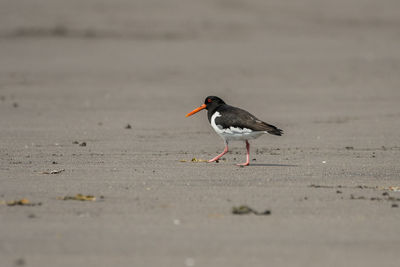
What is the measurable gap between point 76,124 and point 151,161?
185 inches

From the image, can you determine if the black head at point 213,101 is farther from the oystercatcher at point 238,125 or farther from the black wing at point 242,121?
the black wing at point 242,121

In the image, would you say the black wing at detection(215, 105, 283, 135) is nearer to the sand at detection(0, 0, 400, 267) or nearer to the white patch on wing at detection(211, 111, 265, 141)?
the white patch on wing at detection(211, 111, 265, 141)

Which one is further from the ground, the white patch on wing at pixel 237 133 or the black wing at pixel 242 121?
the black wing at pixel 242 121

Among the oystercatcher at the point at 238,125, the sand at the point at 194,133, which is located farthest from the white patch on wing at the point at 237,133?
the sand at the point at 194,133

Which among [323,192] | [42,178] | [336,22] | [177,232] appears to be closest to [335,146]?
[323,192]

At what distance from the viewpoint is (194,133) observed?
1539 centimetres

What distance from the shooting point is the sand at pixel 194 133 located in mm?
6930

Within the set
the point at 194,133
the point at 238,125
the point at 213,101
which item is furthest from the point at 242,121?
the point at 194,133

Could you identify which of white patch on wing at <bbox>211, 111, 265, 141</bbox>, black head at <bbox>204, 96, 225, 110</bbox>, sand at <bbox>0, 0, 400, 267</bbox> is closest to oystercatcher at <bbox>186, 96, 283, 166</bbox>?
white patch on wing at <bbox>211, 111, 265, 141</bbox>

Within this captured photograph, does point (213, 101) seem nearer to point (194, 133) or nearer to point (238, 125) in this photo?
point (238, 125)

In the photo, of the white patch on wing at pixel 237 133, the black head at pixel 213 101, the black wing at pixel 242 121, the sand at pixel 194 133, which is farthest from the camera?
the black head at pixel 213 101

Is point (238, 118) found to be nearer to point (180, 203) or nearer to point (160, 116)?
point (180, 203)

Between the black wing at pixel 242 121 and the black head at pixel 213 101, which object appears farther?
the black head at pixel 213 101

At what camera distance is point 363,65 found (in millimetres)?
25047
